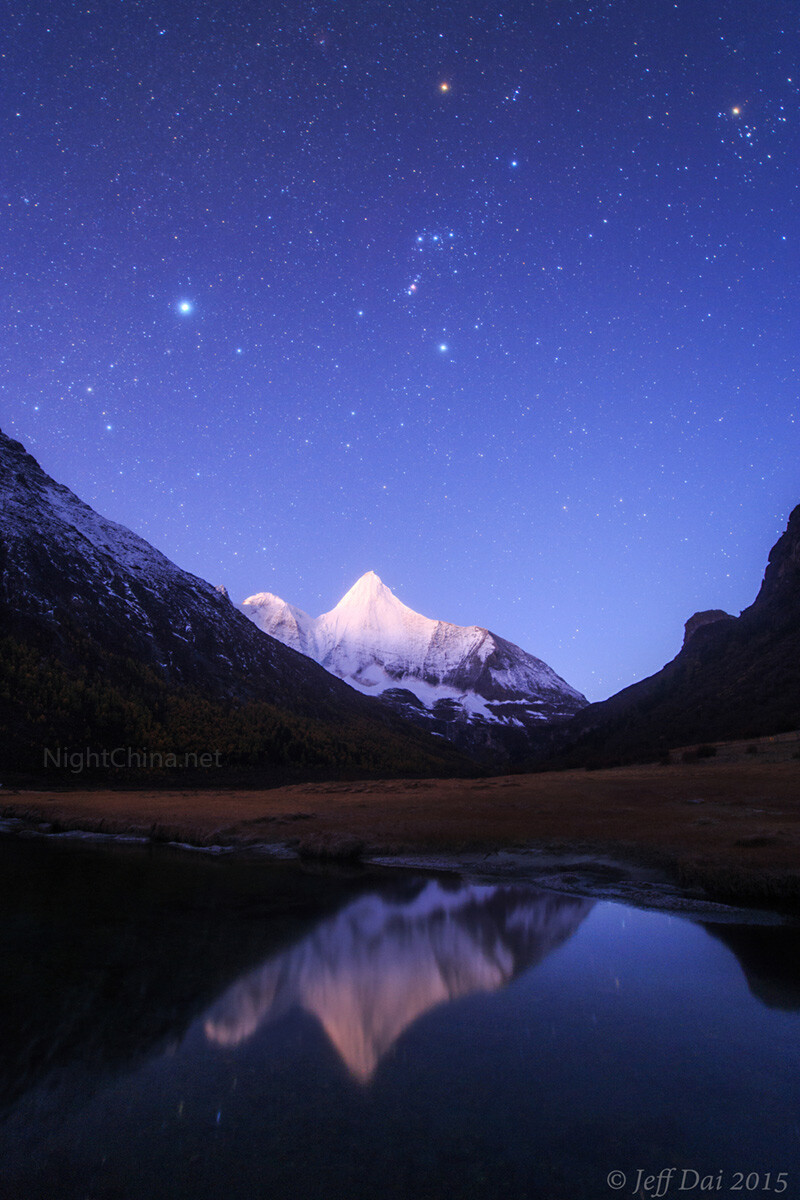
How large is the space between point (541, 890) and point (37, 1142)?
16705mm

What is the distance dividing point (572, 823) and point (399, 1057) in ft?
76.7

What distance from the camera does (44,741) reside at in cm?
9106

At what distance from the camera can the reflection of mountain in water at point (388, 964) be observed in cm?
1062

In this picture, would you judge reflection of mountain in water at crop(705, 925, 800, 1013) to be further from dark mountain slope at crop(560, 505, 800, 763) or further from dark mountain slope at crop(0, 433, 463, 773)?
dark mountain slope at crop(0, 433, 463, 773)

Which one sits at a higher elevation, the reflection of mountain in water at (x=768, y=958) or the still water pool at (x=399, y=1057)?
the reflection of mountain in water at (x=768, y=958)

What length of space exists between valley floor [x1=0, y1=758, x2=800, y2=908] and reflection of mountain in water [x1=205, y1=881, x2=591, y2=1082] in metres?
6.15

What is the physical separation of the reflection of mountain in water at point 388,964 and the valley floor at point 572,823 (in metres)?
6.15

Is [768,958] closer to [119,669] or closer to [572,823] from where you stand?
[572,823]

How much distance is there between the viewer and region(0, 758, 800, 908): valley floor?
66.5 ft

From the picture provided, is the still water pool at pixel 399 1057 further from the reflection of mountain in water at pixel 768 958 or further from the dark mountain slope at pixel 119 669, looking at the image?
the dark mountain slope at pixel 119 669

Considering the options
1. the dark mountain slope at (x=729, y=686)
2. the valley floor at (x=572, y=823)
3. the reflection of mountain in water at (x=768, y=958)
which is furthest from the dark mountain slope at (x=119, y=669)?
the reflection of mountain in water at (x=768, y=958)

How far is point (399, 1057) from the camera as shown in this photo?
9375 millimetres

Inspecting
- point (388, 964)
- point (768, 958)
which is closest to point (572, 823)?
point (768, 958)

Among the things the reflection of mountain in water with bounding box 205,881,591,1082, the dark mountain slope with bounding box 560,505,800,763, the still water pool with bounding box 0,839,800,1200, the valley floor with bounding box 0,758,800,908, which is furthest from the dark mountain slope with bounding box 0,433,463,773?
the still water pool with bounding box 0,839,800,1200
